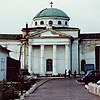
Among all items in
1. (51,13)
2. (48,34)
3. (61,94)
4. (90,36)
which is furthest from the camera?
Answer: (51,13)

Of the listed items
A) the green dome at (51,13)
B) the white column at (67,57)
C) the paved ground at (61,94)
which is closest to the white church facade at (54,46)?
the white column at (67,57)

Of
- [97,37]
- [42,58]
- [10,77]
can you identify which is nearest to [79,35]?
[97,37]

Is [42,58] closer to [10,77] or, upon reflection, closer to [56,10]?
[56,10]

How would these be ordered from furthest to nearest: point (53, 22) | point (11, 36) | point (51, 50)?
point (11, 36) < point (53, 22) < point (51, 50)

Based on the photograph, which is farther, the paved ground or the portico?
the portico

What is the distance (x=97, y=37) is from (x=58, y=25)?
24.4ft

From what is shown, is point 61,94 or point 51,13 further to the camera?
point 51,13

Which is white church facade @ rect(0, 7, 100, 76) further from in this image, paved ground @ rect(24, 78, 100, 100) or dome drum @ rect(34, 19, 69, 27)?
paved ground @ rect(24, 78, 100, 100)

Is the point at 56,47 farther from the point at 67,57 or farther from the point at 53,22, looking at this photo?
the point at 53,22

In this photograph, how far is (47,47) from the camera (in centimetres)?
7912

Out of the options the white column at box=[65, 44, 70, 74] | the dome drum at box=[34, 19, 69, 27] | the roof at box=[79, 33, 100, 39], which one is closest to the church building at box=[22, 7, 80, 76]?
the white column at box=[65, 44, 70, 74]

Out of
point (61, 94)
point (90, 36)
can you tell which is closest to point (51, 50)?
point (90, 36)

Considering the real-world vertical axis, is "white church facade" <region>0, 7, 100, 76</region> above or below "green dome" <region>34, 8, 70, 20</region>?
below

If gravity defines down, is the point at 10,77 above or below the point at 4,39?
below
